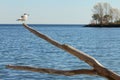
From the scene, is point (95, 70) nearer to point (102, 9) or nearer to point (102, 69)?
point (102, 69)

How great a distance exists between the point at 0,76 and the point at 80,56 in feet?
64.0

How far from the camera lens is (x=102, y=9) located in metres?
194

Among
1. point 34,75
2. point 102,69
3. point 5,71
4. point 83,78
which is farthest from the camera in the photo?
point 5,71

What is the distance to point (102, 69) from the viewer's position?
20.2 ft

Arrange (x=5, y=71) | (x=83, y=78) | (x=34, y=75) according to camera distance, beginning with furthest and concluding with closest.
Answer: (x=5, y=71), (x=34, y=75), (x=83, y=78)

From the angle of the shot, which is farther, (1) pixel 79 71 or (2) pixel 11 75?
(2) pixel 11 75

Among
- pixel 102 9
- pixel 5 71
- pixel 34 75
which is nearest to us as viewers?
pixel 34 75

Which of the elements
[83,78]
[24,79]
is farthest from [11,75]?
[83,78]

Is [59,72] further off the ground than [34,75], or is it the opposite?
[59,72]

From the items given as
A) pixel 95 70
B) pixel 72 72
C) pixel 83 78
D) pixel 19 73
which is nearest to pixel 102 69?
pixel 95 70

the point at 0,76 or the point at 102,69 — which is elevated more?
the point at 102,69

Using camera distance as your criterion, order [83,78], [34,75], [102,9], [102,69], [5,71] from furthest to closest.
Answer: [102,9], [5,71], [34,75], [83,78], [102,69]

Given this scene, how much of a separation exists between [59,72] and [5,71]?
21.6 metres

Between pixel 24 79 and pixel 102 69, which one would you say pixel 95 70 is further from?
pixel 24 79
